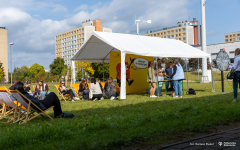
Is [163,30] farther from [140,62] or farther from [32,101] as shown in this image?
[32,101]

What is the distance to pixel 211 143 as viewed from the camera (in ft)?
12.6

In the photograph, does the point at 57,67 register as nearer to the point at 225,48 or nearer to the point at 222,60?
the point at 225,48

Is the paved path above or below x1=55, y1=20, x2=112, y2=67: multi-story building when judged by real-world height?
below

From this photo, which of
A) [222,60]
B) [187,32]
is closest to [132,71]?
[222,60]

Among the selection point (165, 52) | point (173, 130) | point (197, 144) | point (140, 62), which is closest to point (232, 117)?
point (173, 130)

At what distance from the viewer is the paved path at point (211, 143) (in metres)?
3.61

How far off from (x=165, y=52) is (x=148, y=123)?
7.37 meters

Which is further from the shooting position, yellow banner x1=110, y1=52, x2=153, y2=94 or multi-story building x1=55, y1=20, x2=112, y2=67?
multi-story building x1=55, y1=20, x2=112, y2=67

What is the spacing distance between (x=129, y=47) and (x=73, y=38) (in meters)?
129

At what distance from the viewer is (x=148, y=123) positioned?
5508 millimetres

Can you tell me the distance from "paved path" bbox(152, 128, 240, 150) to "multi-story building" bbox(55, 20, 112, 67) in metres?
117

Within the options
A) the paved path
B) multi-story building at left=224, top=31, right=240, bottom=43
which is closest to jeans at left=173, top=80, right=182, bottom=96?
the paved path

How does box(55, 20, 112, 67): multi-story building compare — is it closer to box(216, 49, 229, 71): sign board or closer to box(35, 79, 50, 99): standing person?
box(216, 49, 229, 71): sign board

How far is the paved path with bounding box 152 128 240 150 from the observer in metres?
3.61
